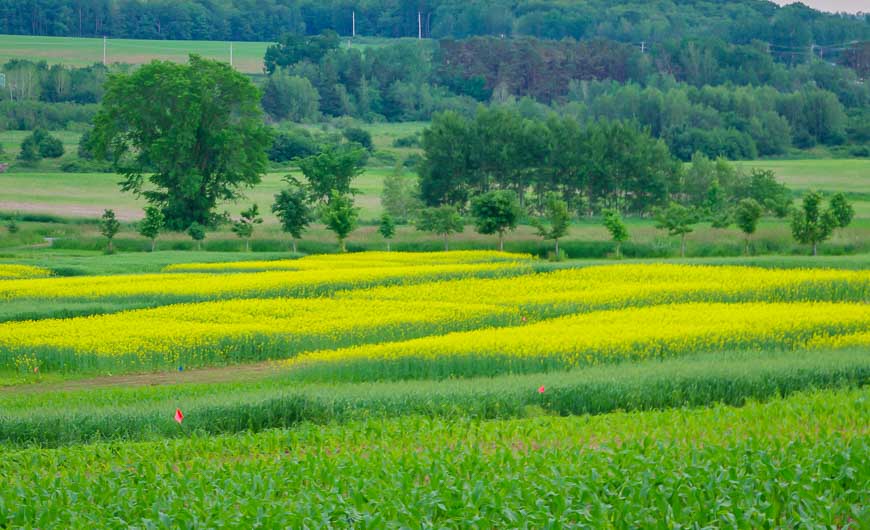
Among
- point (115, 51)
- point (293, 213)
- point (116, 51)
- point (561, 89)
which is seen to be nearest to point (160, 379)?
point (293, 213)

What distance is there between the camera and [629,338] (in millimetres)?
23141

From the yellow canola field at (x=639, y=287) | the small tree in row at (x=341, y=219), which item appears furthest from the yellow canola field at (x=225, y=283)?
the small tree in row at (x=341, y=219)

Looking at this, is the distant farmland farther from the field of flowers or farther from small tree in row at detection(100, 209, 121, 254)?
the field of flowers

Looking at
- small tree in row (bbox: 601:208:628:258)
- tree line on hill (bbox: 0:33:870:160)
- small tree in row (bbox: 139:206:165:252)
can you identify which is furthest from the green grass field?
small tree in row (bbox: 601:208:628:258)

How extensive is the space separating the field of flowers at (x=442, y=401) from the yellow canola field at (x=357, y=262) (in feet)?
24.1

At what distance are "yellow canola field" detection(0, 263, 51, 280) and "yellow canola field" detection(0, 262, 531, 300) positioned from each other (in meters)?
4.56

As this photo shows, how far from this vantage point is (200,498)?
11.5 metres

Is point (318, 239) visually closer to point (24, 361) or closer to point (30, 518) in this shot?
point (24, 361)

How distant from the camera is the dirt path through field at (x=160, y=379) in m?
23.5

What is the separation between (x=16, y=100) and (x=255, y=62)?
5100 cm

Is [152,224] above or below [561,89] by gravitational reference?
below

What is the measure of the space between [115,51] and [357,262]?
5155 inches

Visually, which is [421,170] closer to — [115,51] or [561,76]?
[561,76]

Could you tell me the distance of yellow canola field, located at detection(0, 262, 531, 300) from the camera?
3447 cm
